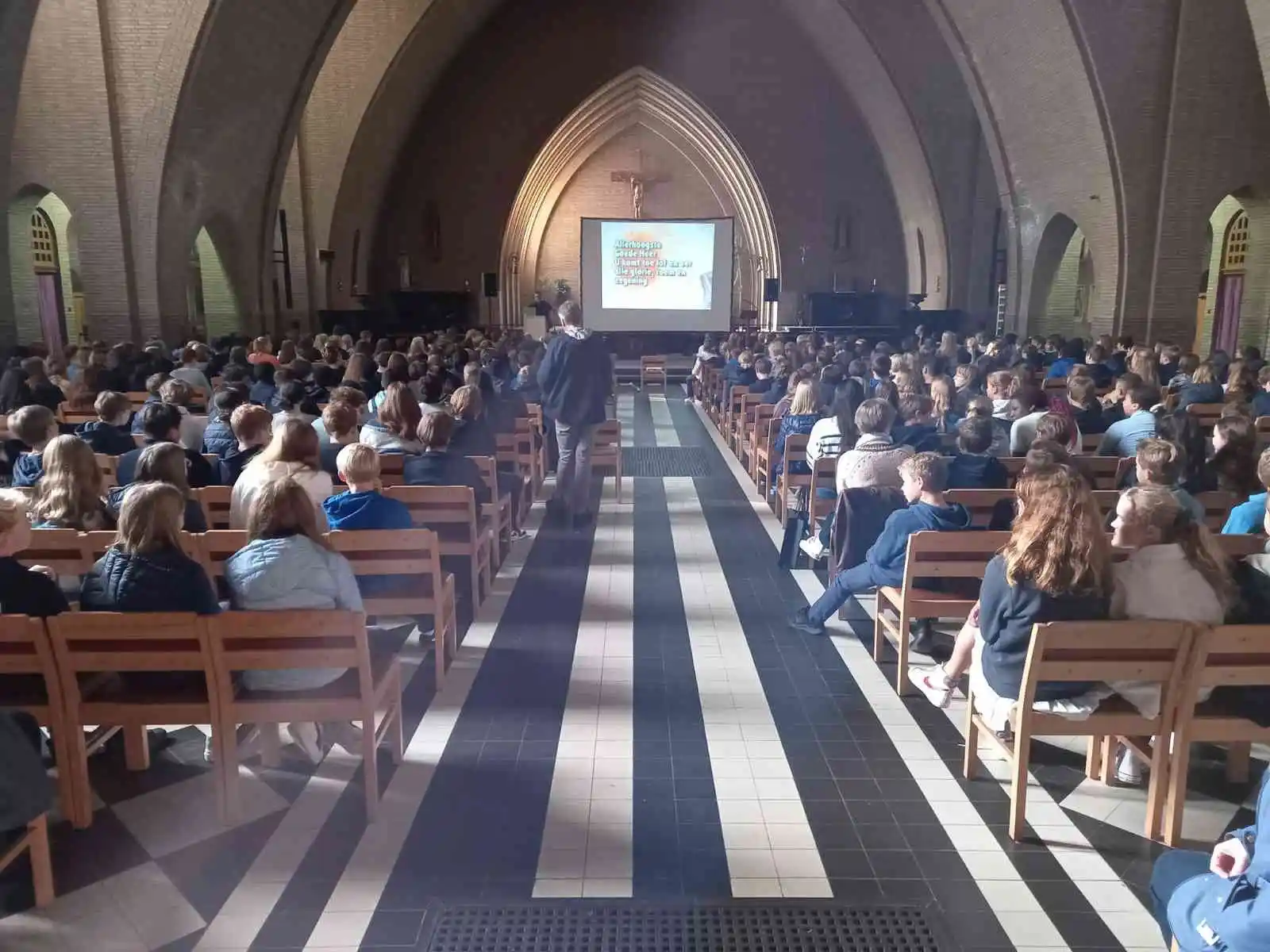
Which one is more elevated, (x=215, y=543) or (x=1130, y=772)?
(x=215, y=543)

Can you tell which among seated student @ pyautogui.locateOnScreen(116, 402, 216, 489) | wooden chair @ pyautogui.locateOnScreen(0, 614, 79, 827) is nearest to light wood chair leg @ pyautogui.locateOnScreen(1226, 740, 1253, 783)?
wooden chair @ pyautogui.locateOnScreen(0, 614, 79, 827)

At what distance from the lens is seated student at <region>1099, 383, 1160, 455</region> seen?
628cm

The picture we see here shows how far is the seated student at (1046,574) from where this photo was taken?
341 centimetres

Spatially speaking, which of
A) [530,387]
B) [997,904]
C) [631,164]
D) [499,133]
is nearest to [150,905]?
[997,904]

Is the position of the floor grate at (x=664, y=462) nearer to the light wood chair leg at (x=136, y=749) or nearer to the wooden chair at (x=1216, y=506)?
the wooden chair at (x=1216, y=506)

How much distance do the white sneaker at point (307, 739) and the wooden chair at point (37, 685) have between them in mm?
766

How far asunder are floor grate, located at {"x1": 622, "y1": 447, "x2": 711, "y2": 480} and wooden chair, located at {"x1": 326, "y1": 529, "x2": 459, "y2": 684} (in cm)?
534

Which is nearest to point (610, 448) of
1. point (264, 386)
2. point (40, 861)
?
point (264, 386)

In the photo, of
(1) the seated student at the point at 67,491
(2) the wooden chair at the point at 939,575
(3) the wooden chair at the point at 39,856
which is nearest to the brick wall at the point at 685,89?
(1) the seated student at the point at 67,491

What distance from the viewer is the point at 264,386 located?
8.09 metres

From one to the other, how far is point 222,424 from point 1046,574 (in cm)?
508

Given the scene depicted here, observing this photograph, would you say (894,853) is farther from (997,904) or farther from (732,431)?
(732,431)

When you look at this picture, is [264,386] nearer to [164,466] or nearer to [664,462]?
[164,466]

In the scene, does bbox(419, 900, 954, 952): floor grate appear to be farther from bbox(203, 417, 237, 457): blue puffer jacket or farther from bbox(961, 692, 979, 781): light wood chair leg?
bbox(203, 417, 237, 457): blue puffer jacket
